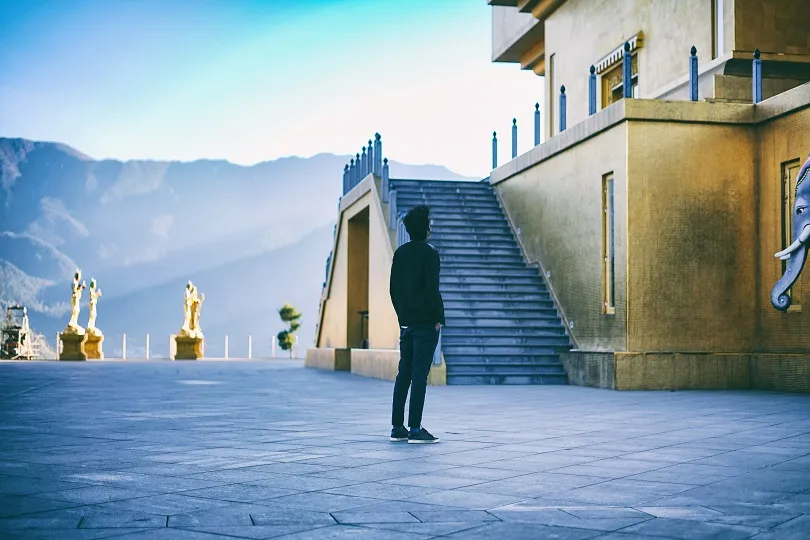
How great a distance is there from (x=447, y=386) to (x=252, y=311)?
14839 cm

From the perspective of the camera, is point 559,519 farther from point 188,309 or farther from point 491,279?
point 188,309

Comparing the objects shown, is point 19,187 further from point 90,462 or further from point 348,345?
point 90,462

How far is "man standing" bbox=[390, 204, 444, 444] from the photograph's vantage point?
7.90 metres

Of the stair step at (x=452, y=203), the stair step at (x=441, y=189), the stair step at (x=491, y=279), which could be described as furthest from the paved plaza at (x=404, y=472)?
the stair step at (x=441, y=189)

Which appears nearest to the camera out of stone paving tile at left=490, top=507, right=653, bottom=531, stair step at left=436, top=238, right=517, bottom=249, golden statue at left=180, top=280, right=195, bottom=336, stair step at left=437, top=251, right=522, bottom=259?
stone paving tile at left=490, top=507, right=653, bottom=531

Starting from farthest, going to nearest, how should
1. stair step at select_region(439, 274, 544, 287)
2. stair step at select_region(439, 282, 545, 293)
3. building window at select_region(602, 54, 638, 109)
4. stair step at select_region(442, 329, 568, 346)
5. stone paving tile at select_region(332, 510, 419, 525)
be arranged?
building window at select_region(602, 54, 638, 109) < stair step at select_region(439, 274, 544, 287) < stair step at select_region(439, 282, 545, 293) < stair step at select_region(442, 329, 568, 346) < stone paving tile at select_region(332, 510, 419, 525)

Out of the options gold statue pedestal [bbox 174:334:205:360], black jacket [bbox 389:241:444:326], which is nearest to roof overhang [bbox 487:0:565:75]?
gold statue pedestal [bbox 174:334:205:360]

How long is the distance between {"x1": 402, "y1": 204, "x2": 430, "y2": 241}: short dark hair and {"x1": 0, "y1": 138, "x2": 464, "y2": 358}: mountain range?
5399 inches

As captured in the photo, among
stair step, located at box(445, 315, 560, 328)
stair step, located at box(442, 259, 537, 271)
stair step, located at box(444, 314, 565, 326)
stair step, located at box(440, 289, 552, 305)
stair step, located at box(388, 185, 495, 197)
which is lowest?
stair step, located at box(445, 315, 560, 328)

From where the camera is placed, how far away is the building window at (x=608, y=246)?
51.8 feet

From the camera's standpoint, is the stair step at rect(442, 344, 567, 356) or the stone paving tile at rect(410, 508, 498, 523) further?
the stair step at rect(442, 344, 567, 356)

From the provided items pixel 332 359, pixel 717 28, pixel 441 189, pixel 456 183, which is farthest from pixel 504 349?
pixel 332 359

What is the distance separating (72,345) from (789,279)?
25.6 m

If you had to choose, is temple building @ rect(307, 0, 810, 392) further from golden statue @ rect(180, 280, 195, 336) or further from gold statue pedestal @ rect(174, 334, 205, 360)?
golden statue @ rect(180, 280, 195, 336)
